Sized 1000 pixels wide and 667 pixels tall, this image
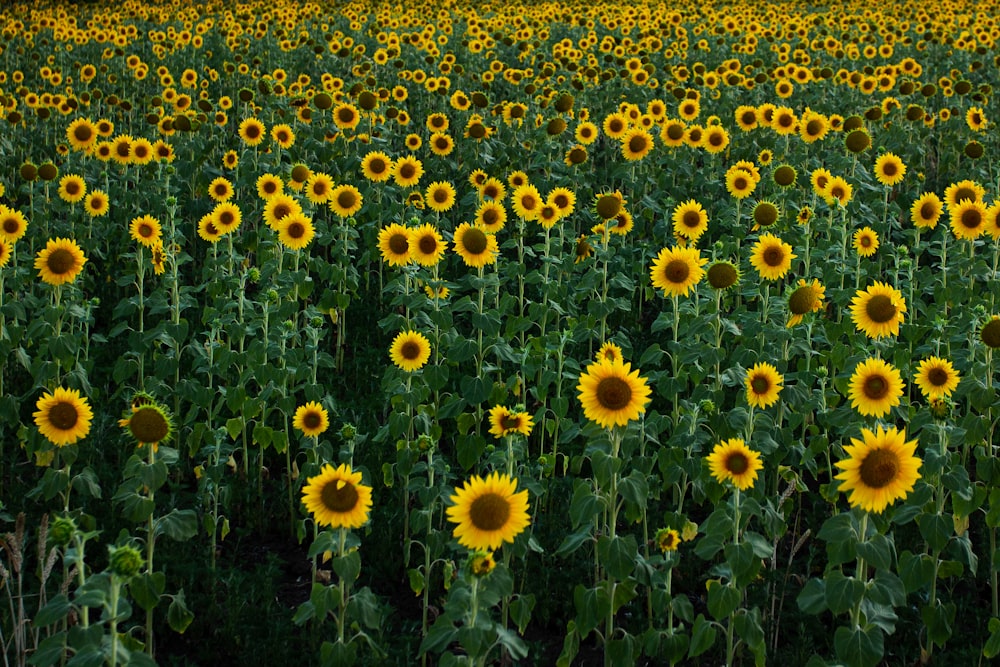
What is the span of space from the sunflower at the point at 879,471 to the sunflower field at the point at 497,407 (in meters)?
0.01

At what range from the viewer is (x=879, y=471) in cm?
329

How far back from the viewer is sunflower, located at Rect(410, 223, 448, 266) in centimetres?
567

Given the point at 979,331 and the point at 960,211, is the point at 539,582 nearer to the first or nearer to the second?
the point at 979,331

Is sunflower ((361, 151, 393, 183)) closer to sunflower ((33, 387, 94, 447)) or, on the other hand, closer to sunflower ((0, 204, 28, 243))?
sunflower ((0, 204, 28, 243))

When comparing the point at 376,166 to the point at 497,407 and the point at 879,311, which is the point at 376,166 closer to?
the point at 497,407

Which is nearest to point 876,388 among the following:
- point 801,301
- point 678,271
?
point 801,301

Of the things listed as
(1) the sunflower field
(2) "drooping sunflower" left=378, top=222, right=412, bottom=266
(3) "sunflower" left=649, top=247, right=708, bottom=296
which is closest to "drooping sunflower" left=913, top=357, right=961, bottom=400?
(1) the sunflower field

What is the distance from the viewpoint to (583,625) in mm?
3697

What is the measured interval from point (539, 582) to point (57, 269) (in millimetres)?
3175

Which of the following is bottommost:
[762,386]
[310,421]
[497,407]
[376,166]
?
[310,421]

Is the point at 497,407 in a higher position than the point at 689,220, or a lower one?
lower

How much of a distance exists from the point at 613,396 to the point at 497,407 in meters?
0.79

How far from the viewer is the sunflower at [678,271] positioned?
5156 mm

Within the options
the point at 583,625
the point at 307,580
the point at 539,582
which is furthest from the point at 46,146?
the point at 583,625
